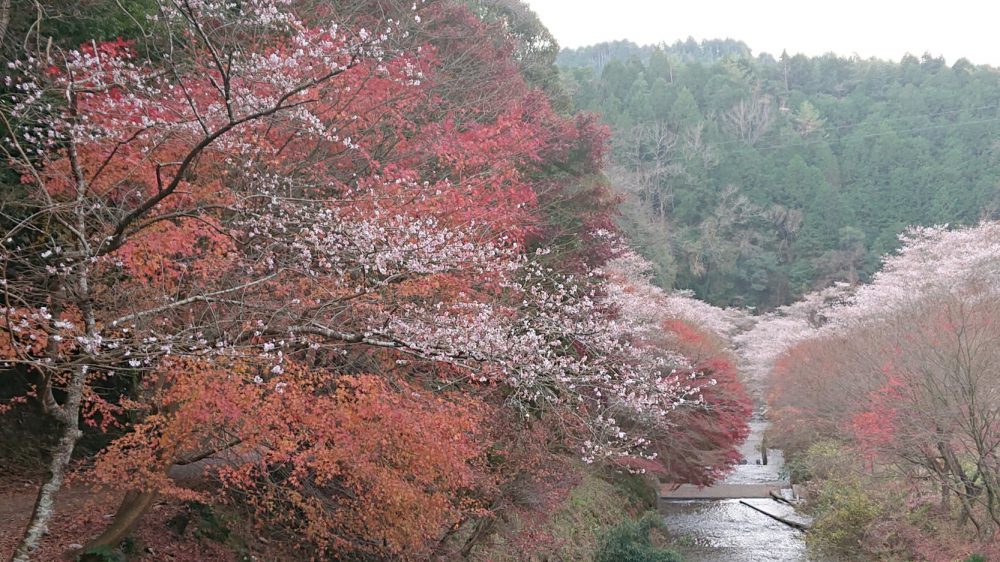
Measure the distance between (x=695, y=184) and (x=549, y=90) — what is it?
119 ft

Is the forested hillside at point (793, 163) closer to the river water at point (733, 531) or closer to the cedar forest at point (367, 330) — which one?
the cedar forest at point (367, 330)

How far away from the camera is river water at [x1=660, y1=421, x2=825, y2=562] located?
17359mm

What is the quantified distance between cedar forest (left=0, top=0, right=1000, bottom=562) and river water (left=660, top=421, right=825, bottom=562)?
48.0 inches

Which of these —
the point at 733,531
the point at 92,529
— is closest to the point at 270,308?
the point at 92,529

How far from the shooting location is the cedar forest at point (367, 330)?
5.76 m

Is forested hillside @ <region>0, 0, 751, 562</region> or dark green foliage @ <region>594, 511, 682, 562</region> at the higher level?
forested hillside @ <region>0, 0, 751, 562</region>

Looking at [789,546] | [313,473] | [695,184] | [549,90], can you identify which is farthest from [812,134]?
[313,473]

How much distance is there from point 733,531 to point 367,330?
17.9 meters

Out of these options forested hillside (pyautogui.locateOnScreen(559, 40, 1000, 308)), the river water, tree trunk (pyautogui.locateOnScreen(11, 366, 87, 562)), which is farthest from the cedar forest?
forested hillside (pyautogui.locateOnScreen(559, 40, 1000, 308))

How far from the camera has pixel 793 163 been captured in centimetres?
5531

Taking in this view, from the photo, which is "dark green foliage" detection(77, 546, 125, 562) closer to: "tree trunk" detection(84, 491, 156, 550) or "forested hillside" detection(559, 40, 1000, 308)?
"tree trunk" detection(84, 491, 156, 550)

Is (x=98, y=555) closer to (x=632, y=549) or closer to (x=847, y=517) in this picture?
(x=632, y=549)

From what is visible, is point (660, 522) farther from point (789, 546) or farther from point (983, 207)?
point (983, 207)

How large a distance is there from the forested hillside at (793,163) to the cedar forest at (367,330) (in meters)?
21.5
